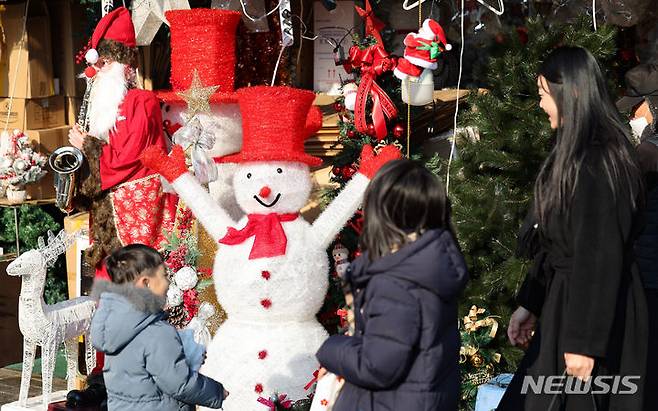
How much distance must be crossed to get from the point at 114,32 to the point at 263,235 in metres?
1.67

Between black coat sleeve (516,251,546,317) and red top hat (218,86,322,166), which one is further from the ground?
red top hat (218,86,322,166)

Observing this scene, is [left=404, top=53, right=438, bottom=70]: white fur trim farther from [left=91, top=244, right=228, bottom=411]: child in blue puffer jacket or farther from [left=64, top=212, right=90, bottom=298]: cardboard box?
[left=64, top=212, right=90, bottom=298]: cardboard box

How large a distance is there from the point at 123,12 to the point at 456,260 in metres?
3.58

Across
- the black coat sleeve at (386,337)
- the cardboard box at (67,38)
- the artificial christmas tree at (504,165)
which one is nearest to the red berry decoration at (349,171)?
the artificial christmas tree at (504,165)

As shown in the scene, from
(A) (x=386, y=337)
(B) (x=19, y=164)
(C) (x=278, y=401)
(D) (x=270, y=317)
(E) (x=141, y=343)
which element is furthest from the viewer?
(B) (x=19, y=164)

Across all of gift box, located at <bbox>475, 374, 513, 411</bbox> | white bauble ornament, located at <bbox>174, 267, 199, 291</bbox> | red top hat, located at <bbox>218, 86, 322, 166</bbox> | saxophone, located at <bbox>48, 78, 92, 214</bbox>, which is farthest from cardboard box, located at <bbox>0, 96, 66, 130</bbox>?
gift box, located at <bbox>475, 374, 513, 411</bbox>

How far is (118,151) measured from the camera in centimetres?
560

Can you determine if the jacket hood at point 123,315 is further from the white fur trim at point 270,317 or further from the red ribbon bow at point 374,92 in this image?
the red ribbon bow at point 374,92

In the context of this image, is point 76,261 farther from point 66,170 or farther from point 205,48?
point 205,48

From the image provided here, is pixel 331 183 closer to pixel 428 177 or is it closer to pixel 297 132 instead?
pixel 297 132

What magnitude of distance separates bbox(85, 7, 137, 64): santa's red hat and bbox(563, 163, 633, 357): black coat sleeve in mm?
3378

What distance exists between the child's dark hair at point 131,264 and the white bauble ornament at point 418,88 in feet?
6.15

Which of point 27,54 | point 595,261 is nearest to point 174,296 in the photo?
point 27,54

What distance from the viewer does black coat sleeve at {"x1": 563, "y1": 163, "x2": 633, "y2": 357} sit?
3.00m
